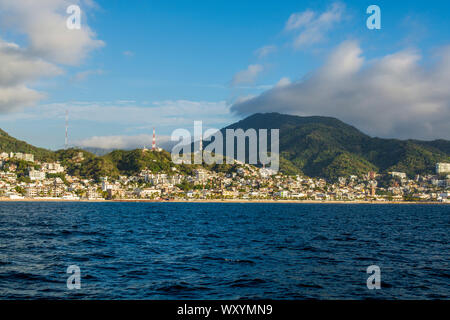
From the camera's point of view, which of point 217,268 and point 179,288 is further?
point 217,268

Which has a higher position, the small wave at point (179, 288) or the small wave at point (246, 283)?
the small wave at point (179, 288)

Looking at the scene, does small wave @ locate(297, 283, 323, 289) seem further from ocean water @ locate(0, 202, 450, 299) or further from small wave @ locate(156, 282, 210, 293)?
small wave @ locate(156, 282, 210, 293)

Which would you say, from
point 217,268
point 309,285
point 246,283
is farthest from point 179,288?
point 309,285

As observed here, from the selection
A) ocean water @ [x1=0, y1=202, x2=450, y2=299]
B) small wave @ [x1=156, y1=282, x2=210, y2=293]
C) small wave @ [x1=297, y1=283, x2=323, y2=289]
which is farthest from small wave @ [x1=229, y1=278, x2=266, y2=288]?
small wave @ [x1=297, y1=283, x2=323, y2=289]

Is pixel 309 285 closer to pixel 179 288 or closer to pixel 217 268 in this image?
pixel 217 268

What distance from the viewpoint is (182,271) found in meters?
25.0

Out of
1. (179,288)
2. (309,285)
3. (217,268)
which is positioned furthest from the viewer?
(217,268)

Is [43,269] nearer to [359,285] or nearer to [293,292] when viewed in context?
[293,292]

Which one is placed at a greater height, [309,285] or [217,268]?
[309,285]

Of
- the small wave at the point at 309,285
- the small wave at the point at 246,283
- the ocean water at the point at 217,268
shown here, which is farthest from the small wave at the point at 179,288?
the small wave at the point at 309,285

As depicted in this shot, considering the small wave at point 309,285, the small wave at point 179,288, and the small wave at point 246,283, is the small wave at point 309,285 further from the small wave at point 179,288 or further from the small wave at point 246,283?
the small wave at point 179,288

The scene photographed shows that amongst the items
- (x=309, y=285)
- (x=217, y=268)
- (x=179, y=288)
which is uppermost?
(x=179, y=288)
